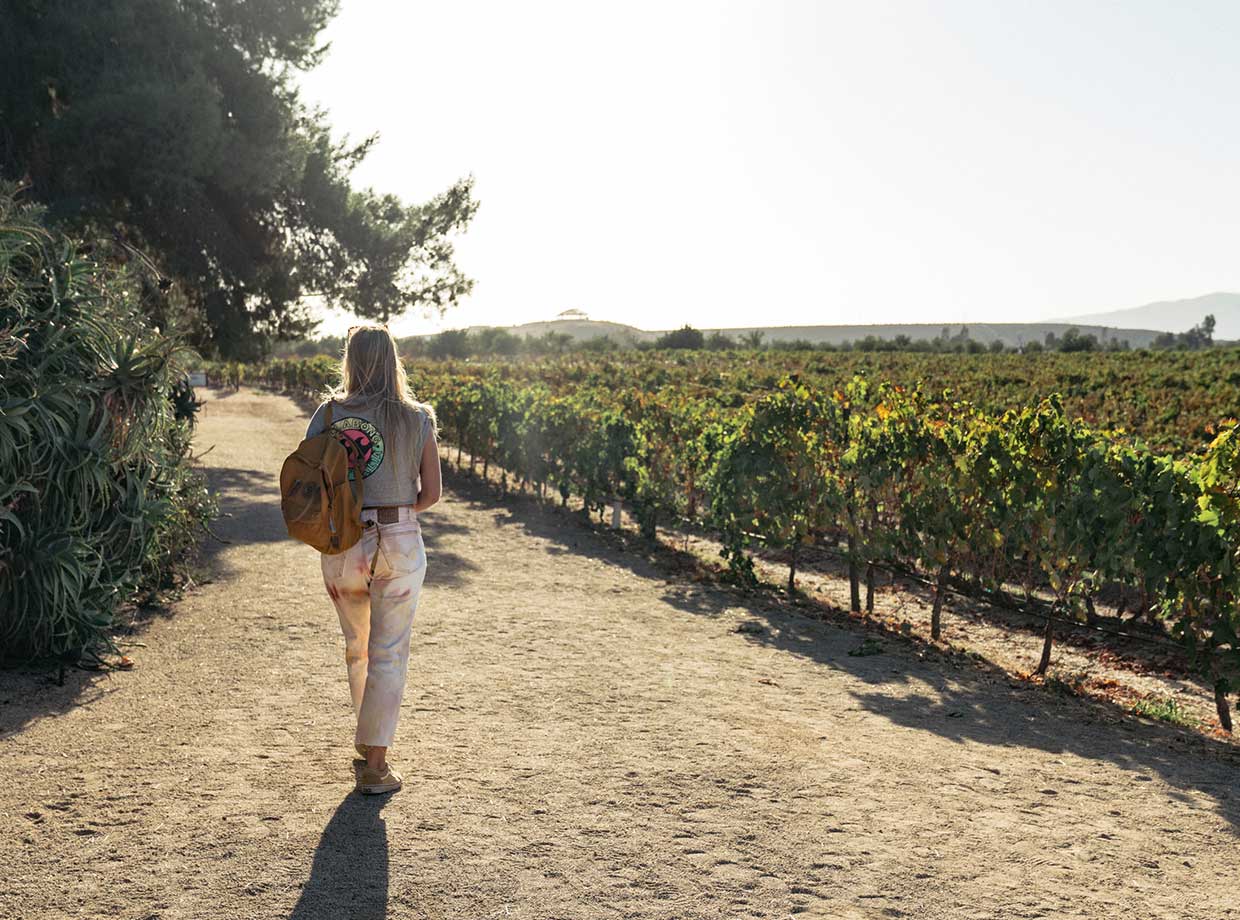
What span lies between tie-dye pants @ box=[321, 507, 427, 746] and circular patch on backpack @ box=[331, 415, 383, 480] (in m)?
0.20

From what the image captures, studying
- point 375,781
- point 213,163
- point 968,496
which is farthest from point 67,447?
point 213,163

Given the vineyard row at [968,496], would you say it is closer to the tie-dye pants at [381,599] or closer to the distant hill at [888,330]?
the tie-dye pants at [381,599]

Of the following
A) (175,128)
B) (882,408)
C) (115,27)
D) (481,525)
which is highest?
(115,27)

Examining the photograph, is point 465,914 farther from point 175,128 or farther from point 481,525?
point 175,128

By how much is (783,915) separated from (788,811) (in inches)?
36.2

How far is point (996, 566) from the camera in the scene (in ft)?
27.8

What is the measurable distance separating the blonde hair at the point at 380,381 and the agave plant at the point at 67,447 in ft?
8.62

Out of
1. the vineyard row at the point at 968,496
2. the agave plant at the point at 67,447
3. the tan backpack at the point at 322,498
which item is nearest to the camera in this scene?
the tan backpack at the point at 322,498

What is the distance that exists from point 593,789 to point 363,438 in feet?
6.12

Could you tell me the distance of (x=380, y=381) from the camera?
4.23 m

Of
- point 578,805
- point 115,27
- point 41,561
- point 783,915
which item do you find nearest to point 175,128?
point 115,27

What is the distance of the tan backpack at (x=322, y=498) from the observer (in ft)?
13.0

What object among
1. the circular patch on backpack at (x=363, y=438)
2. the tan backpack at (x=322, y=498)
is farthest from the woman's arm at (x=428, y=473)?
the tan backpack at (x=322, y=498)

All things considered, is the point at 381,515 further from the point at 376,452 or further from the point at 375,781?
the point at 375,781
